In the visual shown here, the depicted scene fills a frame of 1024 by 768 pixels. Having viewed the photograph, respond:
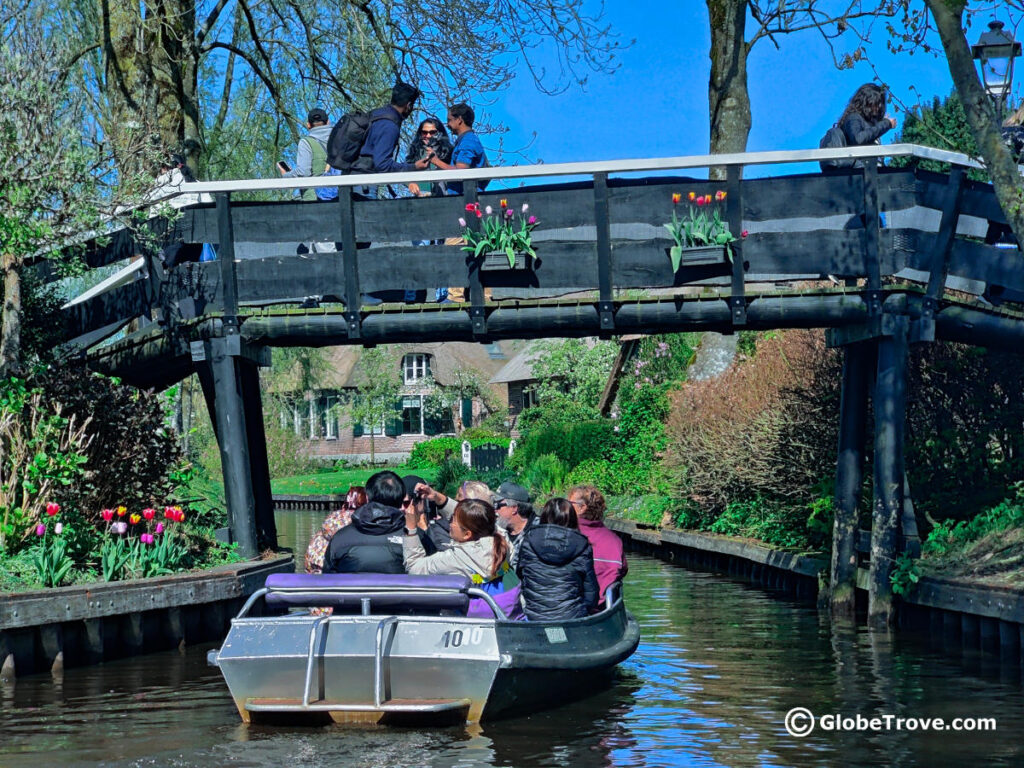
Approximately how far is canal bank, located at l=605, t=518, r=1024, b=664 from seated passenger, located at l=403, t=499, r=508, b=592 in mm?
4969

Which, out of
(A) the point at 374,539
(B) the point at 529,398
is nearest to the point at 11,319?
Answer: (A) the point at 374,539

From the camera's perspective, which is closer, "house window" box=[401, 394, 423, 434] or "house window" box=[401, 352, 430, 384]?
"house window" box=[401, 394, 423, 434]

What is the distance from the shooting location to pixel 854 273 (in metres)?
15.5

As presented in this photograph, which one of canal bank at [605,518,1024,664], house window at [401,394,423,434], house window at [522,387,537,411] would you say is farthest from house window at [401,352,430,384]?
canal bank at [605,518,1024,664]

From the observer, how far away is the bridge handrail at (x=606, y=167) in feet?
49.4

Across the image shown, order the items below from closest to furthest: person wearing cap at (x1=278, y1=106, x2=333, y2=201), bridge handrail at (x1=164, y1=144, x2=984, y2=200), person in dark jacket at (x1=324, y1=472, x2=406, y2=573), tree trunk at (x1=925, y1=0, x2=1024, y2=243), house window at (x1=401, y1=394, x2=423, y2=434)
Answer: person in dark jacket at (x1=324, y1=472, x2=406, y2=573) < tree trunk at (x1=925, y1=0, x2=1024, y2=243) < bridge handrail at (x1=164, y1=144, x2=984, y2=200) < person wearing cap at (x1=278, y1=106, x2=333, y2=201) < house window at (x1=401, y1=394, x2=423, y2=434)

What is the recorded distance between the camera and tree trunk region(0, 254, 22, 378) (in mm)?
15375

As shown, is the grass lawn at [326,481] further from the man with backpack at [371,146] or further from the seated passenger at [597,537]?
the seated passenger at [597,537]

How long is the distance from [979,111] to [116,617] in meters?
8.95

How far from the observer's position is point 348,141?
53.4 feet

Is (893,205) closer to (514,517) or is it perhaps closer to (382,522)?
(514,517)

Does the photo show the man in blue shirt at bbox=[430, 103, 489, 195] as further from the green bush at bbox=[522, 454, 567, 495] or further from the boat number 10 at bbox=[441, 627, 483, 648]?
the green bush at bbox=[522, 454, 567, 495]

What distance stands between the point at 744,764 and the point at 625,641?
3202 mm

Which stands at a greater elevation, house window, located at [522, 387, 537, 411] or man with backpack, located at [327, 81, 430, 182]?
man with backpack, located at [327, 81, 430, 182]
